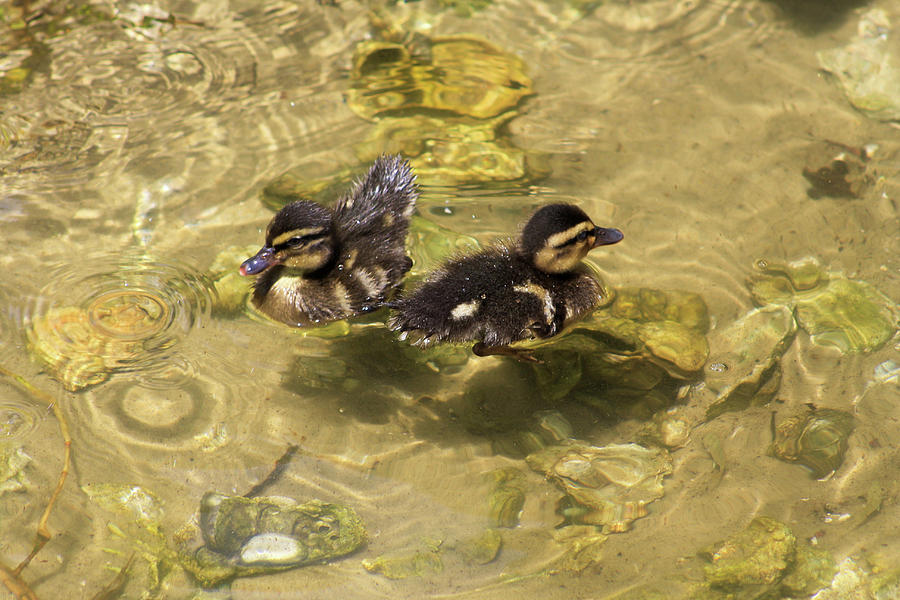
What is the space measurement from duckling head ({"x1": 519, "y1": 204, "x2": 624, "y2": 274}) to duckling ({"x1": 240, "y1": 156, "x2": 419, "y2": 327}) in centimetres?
70

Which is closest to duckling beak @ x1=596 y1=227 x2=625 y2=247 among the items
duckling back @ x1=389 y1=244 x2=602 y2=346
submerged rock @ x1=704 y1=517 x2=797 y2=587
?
duckling back @ x1=389 y1=244 x2=602 y2=346

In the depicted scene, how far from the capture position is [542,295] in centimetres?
361

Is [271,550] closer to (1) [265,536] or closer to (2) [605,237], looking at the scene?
(1) [265,536]

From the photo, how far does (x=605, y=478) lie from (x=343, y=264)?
5.44 ft

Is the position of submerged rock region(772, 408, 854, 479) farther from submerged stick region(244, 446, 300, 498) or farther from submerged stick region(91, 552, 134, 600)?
submerged stick region(91, 552, 134, 600)

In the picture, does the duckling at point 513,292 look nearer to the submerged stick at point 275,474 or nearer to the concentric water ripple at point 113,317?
the submerged stick at point 275,474

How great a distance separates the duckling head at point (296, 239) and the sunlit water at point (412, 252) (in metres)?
0.48

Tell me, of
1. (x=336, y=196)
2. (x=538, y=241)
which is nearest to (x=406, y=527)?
(x=538, y=241)

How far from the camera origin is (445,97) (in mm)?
5059

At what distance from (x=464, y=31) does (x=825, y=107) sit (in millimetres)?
2609

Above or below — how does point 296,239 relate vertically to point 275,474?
above

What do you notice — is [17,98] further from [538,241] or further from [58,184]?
[538,241]

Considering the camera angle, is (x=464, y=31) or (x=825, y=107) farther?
(x=464, y=31)

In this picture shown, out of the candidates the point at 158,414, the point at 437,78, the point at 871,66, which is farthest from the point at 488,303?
the point at 871,66
